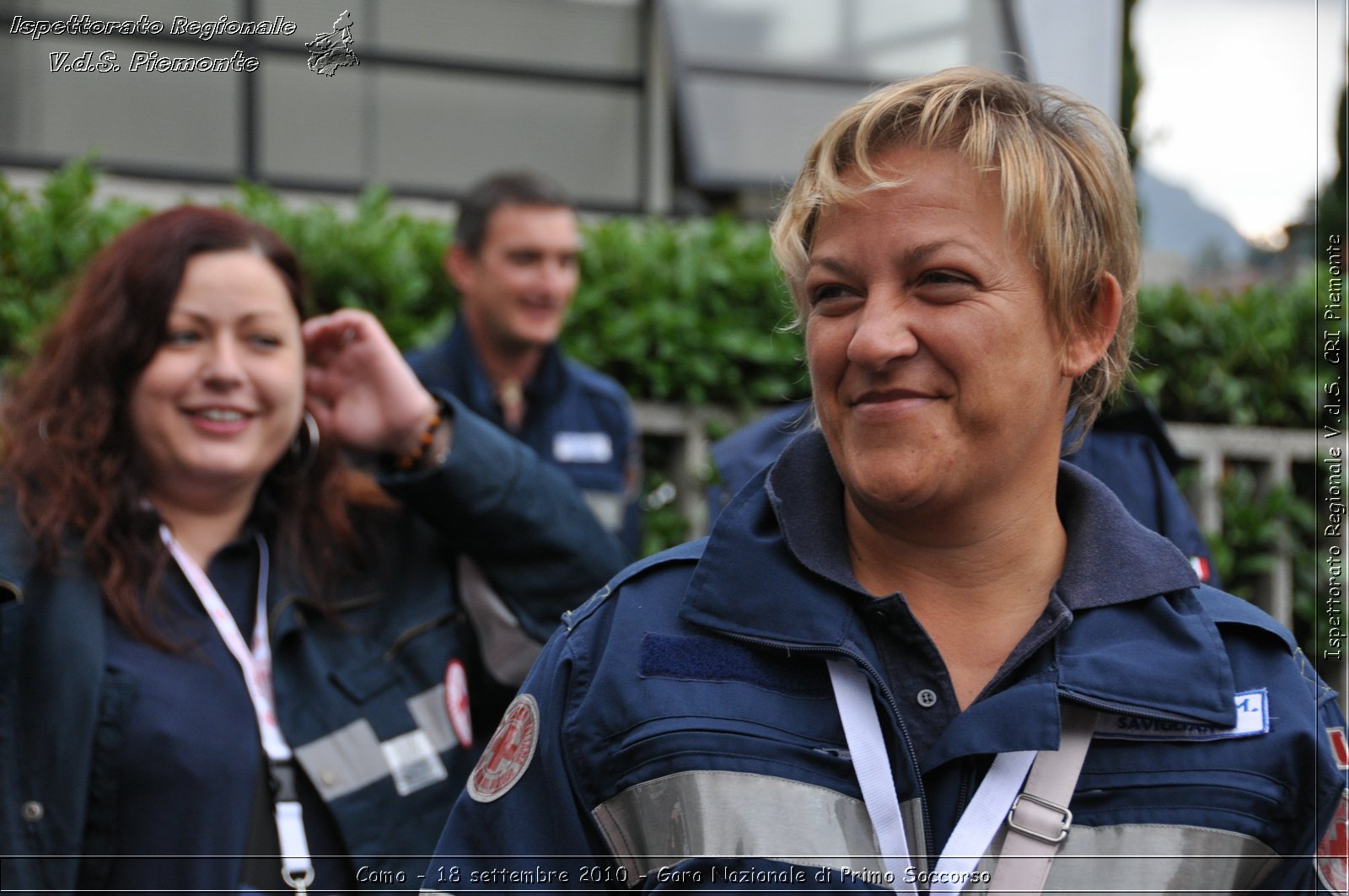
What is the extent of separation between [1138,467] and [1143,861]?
4.45 ft

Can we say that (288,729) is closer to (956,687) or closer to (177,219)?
(177,219)

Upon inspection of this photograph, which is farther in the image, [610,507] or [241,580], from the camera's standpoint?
[610,507]

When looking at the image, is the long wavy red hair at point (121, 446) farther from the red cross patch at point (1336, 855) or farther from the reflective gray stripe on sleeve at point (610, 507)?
the red cross patch at point (1336, 855)

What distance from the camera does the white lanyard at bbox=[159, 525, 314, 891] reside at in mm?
2686

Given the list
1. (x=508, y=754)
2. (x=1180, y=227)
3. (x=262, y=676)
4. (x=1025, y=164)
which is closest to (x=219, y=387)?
(x=262, y=676)

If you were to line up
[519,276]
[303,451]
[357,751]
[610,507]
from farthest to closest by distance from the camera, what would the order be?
[519,276] → [610,507] → [303,451] → [357,751]

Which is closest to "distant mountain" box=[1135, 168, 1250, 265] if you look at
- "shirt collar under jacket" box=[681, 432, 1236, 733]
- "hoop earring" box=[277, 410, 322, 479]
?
"hoop earring" box=[277, 410, 322, 479]

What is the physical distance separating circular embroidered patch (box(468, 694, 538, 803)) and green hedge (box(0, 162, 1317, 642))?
262cm

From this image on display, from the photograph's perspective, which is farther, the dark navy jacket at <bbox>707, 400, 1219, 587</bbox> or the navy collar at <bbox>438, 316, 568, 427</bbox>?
the navy collar at <bbox>438, 316, 568, 427</bbox>

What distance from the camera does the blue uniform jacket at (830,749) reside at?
169 centimetres

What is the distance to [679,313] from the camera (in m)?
5.08

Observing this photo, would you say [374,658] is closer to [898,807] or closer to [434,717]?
[434,717]

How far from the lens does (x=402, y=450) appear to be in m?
3.16

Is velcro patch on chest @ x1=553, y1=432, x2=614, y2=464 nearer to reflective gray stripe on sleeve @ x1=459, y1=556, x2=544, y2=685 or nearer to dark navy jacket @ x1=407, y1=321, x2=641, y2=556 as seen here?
dark navy jacket @ x1=407, y1=321, x2=641, y2=556
